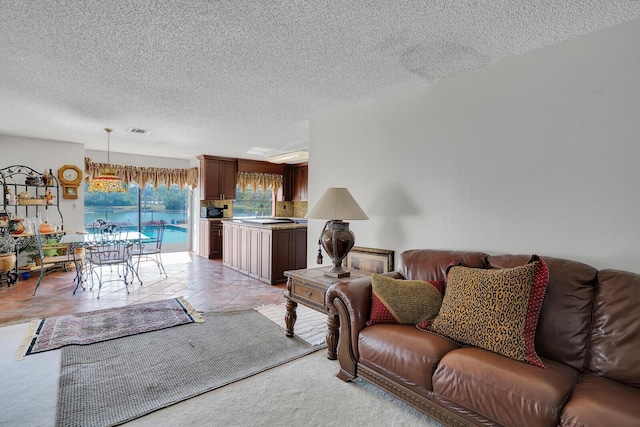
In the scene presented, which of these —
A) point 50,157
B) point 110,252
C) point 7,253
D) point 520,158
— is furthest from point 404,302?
point 50,157

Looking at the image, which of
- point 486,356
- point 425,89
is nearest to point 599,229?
point 486,356

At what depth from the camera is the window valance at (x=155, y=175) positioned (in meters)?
7.13

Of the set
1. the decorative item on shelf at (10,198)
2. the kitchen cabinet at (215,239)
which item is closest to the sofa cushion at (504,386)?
the kitchen cabinet at (215,239)

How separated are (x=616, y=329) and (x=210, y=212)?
279 inches

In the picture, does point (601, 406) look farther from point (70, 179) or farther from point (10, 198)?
point (70, 179)

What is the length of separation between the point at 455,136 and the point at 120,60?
2718mm

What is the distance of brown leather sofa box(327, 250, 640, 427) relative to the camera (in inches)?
55.0

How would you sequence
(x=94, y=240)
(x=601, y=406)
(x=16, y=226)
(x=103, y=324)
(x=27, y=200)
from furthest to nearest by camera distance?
(x=27, y=200), (x=16, y=226), (x=94, y=240), (x=103, y=324), (x=601, y=406)

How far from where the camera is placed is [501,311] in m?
1.78

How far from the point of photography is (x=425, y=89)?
9.54 feet

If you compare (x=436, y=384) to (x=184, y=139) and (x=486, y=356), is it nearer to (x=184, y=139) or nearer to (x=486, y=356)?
(x=486, y=356)

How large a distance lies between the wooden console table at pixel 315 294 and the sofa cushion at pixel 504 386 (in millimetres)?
948

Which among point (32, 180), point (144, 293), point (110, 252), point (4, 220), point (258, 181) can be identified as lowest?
point (144, 293)

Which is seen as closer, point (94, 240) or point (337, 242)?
point (337, 242)
